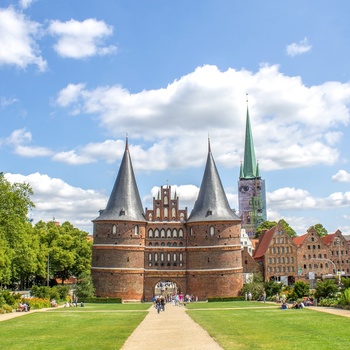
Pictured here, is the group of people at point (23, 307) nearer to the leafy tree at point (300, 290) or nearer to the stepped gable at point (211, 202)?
the leafy tree at point (300, 290)

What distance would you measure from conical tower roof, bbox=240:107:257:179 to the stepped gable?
266ft

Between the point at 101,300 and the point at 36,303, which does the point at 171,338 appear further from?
the point at 101,300

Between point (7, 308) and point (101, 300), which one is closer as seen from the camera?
point (7, 308)

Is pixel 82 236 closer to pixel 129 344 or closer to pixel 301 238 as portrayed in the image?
pixel 301 238

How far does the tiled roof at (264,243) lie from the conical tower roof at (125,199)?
2650cm

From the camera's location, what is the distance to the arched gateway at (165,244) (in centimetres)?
6216

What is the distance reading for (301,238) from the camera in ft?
289

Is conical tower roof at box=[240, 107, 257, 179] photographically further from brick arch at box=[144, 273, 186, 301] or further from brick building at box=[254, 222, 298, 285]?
brick arch at box=[144, 273, 186, 301]

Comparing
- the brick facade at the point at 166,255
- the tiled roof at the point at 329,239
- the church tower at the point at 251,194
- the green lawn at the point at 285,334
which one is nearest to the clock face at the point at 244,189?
the church tower at the point at 251,194

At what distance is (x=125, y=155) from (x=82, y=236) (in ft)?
61.5

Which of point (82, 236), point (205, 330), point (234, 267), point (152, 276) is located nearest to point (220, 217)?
point (234, 267)

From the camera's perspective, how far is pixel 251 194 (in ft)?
493

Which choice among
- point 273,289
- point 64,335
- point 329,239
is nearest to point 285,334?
point 64,335

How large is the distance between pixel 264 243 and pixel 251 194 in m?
67.0
